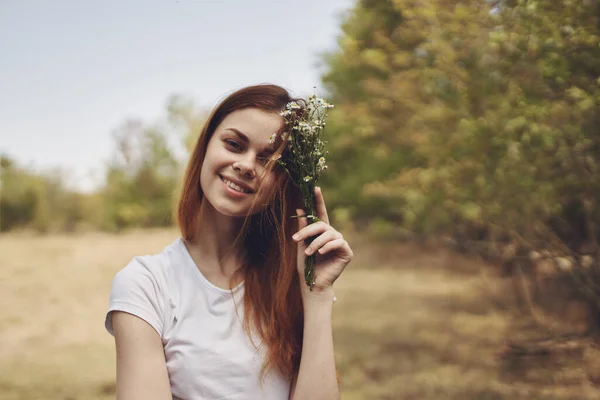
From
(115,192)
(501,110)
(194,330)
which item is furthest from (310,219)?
(115,192)

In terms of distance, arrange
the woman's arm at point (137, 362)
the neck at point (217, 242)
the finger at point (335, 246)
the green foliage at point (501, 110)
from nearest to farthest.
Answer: the woman's arm at point (137, 362) → the finger at point (335, 246) → the neck at point (217, 242) → the green foliage at point (501, 110)

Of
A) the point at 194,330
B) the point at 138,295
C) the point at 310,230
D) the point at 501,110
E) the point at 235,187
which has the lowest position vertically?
the point at 194,330

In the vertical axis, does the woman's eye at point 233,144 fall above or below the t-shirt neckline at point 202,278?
above

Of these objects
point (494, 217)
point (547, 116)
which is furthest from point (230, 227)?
point (494, 217)

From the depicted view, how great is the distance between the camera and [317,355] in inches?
69.0

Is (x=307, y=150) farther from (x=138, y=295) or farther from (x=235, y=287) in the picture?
(x=138, y=295)

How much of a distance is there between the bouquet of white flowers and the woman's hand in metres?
0.02

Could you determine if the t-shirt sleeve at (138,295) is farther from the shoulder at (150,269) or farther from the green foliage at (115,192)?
the green foliage at (115,192)

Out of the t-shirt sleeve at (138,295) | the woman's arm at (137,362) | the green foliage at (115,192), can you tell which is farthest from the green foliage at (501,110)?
the green foliage at (115,192)

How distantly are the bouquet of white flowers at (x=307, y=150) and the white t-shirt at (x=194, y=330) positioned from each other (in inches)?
11.9

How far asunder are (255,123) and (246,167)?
6.2 inches

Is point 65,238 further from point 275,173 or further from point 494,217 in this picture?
point 275,173

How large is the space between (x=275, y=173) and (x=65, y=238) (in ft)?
56.6

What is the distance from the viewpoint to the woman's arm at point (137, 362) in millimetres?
1562
